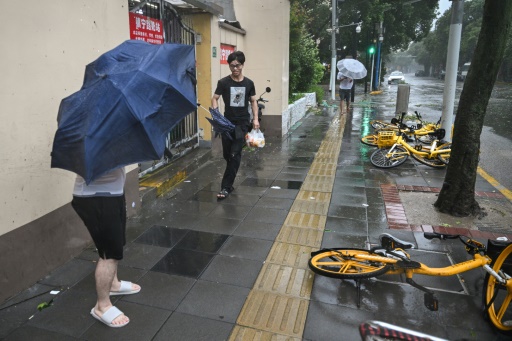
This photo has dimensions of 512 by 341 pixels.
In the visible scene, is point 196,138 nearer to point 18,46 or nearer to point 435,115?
point 18,46

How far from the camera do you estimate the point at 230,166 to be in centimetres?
559

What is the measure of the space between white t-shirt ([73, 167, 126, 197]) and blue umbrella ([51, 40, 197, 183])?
0.64ft

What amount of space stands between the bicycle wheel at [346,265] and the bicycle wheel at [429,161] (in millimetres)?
4399

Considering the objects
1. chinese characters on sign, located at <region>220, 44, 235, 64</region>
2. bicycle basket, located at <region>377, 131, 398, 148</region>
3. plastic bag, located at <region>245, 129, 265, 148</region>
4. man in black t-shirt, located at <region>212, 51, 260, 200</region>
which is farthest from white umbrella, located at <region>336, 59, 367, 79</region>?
plastic bag, located at <region>245, 129, 265, 148</region>

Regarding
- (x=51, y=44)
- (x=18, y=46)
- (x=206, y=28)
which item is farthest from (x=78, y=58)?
(x=206, y=28)

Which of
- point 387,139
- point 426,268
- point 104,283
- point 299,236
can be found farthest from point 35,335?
point 387,139

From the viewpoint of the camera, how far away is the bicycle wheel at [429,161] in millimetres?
7129

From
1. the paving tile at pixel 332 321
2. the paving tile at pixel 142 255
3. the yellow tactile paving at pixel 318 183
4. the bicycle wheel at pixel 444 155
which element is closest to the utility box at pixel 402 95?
the bicycle wheel at pixel 444 155

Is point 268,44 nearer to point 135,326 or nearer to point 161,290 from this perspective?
point 161,290

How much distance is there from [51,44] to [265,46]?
6933mm

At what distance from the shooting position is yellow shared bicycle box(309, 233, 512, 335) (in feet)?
9.39

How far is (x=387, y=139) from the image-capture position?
7406mm

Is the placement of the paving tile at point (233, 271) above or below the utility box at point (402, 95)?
below

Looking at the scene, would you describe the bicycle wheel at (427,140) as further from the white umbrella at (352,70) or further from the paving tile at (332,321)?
the paving tile at (332,321)
